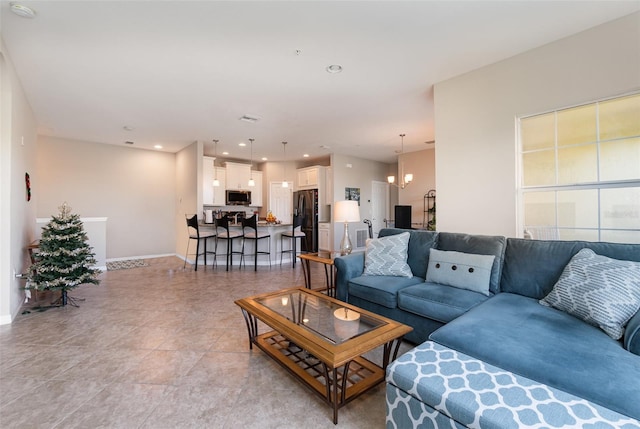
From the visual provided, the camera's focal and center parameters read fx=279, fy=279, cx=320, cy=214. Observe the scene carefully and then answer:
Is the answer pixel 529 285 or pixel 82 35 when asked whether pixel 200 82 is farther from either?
pixel 529 285

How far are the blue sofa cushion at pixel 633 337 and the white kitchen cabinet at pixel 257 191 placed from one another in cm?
772

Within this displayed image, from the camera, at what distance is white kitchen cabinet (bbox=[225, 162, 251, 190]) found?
7.64m

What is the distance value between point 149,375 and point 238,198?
617 centimetres

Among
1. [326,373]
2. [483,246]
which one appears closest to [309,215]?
[483,246]

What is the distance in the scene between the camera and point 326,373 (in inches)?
62.4

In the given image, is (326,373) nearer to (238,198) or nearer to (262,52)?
(262,52)

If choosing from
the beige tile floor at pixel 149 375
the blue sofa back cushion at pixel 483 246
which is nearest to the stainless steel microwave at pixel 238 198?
the beige tile floor at pixel 149 375

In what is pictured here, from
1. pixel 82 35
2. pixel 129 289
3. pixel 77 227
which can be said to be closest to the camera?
pixel 82 35

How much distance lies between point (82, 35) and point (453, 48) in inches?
135

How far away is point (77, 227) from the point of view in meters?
3.62

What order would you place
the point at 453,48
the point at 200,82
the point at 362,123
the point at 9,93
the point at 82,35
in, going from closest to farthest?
the point at 82,35
the point at 453,48
the point at 9,93
the point at 200,82
the point at 362,123

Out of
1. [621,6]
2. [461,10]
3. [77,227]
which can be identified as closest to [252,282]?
[77,227]

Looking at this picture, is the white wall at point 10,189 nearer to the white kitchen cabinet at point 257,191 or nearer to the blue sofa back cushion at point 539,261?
the blue sofa back cushion at point 539,261

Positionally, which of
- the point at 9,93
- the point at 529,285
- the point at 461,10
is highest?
the point at 461,10
